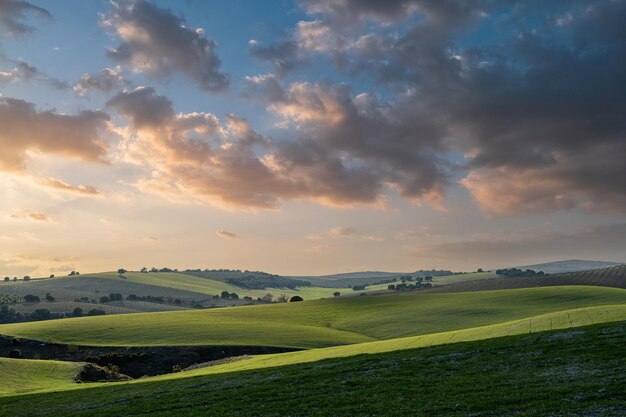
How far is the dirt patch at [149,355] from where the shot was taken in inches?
2899

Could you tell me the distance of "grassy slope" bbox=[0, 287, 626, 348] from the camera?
286 ft

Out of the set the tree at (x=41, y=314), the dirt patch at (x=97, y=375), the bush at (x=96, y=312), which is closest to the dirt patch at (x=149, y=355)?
the dirt patch at (x=97, y=375)

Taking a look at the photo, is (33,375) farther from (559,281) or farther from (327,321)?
(559,281)

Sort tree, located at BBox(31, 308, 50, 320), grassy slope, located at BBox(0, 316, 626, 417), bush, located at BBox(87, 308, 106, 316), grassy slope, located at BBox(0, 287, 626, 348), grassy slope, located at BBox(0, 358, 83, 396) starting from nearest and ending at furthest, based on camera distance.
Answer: grassy slope, located at BBox(0, 316, 626, 417) → grassy slope, located at BBox(0, 358, 83, 396) → grassy slope, located at BBox(0, 287, 626, 348) → tree, located at BBox(31, 308, 50, 320) → bush, located at BBox(87, 308, 106, 316)

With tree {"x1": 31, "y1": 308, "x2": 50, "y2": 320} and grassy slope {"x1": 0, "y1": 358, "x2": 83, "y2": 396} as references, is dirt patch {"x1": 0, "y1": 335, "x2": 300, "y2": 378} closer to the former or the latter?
grassy slope {"x1": 0, "y1": 358, "x2": 83, "y2": 396}

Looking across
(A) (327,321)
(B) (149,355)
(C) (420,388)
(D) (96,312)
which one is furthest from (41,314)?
(C) (420,388)

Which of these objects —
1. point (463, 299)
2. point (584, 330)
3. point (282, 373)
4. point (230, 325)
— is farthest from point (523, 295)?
point (282, 373)

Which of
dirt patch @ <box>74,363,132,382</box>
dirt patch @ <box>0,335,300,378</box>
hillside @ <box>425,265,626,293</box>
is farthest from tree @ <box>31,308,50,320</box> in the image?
hillside @ <box>425,265,626,293</box>

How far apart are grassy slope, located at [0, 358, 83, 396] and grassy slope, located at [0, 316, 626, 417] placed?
38.9 ft

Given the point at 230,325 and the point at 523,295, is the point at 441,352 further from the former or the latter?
the point at 523,295

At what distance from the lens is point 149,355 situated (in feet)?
258

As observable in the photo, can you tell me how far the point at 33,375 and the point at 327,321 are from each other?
6528cm

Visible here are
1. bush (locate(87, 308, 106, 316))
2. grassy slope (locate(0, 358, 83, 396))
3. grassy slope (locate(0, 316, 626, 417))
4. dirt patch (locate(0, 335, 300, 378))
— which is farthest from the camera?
bush (locate(87, 308, 106, 316))

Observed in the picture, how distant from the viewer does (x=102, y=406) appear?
104 feet
